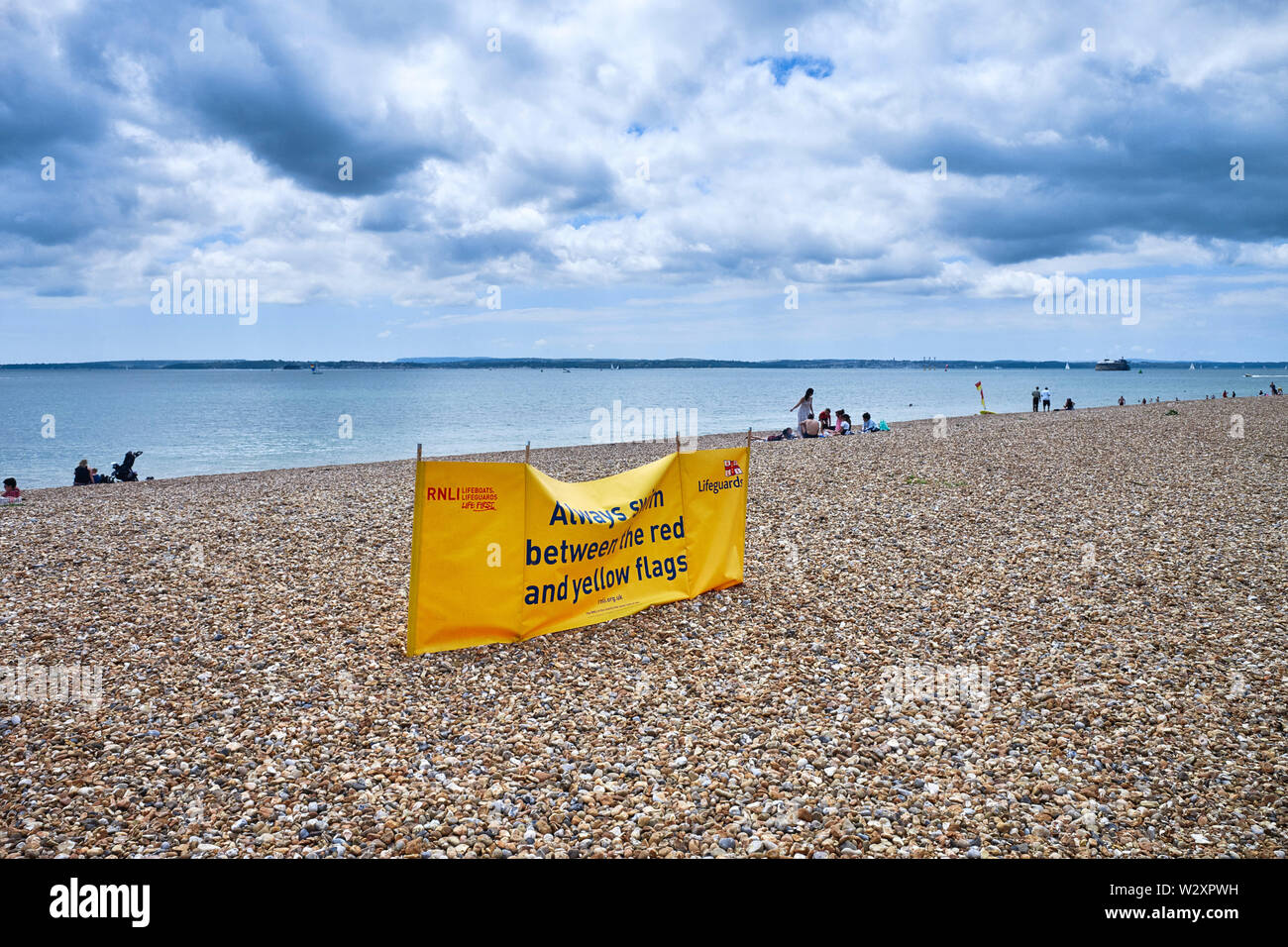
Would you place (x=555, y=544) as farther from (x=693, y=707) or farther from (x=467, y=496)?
(x=693, y=707)

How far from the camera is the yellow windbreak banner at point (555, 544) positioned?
762 centimetres

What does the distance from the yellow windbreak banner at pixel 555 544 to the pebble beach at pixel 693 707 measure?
0.35 metres

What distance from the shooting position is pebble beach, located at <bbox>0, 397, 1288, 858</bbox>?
4.91 metres

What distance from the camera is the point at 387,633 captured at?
8336mm

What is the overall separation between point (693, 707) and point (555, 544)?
8.02ft

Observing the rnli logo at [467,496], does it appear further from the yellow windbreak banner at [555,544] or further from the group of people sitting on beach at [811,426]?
the group of people sitting on beach at [811,426]

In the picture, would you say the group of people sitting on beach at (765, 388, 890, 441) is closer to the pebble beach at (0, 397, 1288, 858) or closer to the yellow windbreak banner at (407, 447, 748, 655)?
the pebble beach at (0, 397, 1288, 858)

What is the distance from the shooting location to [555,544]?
324 inches

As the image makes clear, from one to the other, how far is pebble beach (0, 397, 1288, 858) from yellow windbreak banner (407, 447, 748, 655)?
1.16 ft

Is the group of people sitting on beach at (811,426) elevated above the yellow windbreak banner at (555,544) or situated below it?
above

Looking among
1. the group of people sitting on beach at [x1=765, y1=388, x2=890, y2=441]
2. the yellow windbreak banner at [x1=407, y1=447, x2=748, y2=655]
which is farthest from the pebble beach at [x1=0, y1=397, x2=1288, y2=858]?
the group of people sitting on beach at [x1=765, y1=388, x2=890, y2=441]

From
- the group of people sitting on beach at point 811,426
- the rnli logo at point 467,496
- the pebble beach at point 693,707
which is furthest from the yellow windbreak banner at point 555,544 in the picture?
the group of people sitting on beach at point 811,426

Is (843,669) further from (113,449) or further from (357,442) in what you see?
(113,449)

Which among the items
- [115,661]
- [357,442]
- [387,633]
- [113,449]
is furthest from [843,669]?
[113,449]
